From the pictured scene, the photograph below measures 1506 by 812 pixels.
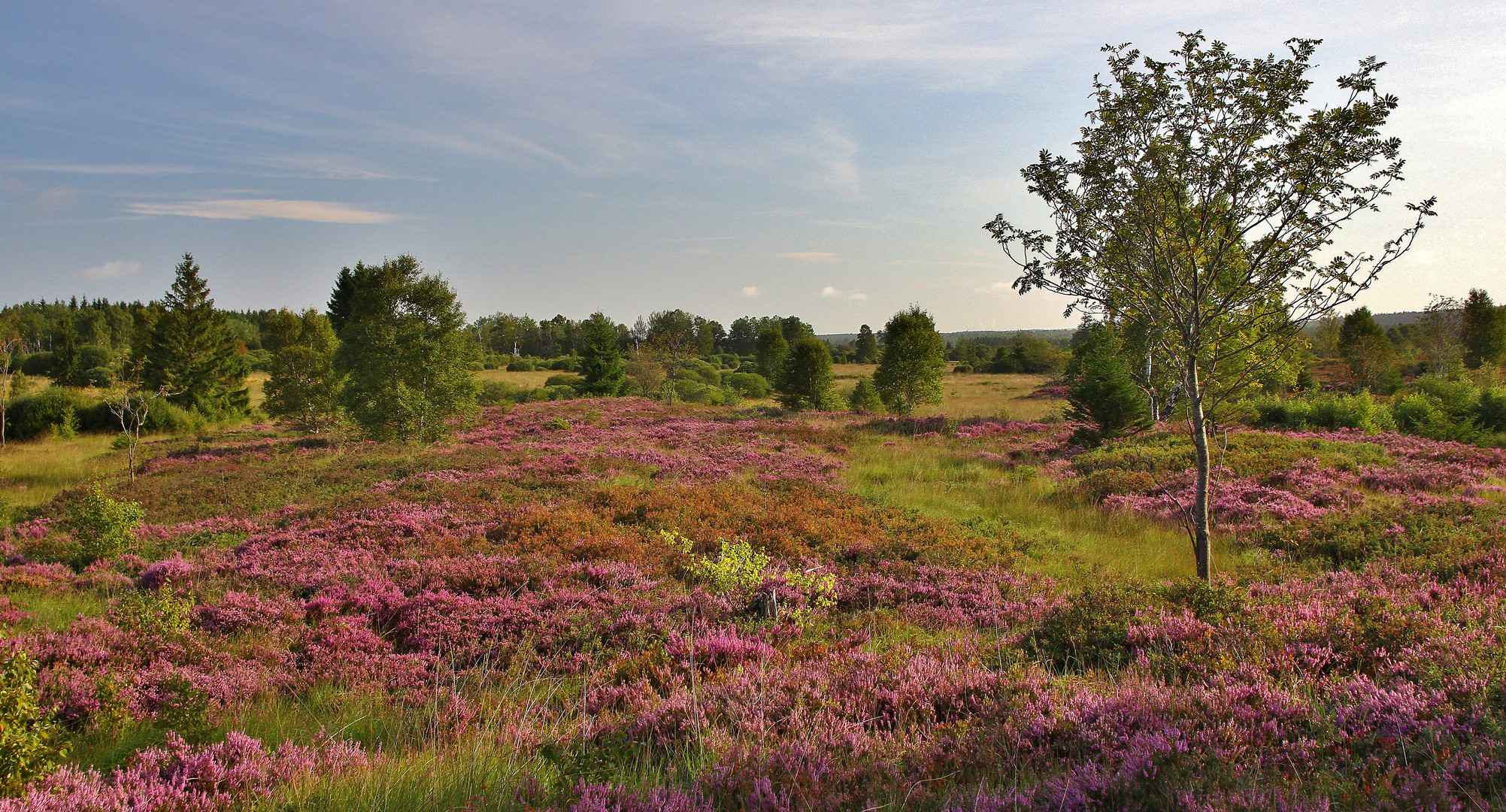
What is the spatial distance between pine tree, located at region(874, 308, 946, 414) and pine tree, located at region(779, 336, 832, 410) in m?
3.88

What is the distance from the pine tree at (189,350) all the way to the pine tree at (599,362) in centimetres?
2044

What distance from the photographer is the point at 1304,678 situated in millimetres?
4156

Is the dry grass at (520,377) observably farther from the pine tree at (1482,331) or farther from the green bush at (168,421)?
the pine tree at (1482,331)

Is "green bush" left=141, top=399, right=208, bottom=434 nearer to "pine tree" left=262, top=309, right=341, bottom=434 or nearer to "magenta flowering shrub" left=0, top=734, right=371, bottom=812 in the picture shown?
"pine tree" left=262, top=309, right=341, bottom=434

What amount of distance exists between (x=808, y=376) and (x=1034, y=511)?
Answer: 87.2 feet

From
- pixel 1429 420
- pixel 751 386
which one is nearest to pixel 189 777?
pixel 1429 420

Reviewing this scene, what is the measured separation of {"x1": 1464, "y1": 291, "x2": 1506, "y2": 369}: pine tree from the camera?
4581 centimetres

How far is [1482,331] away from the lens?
153 feet

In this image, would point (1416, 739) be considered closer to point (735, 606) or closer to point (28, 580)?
point (735, 606)

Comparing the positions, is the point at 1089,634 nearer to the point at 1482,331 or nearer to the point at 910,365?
the point at 910,365

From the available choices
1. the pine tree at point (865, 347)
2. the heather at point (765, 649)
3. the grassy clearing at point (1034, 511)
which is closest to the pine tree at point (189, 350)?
the heather at point (765, 649)

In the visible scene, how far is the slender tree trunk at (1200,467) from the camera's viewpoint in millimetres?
6633

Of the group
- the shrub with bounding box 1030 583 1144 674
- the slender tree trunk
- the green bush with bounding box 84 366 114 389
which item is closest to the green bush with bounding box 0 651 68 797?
the shrub with bounding box 1030 583 1144 674

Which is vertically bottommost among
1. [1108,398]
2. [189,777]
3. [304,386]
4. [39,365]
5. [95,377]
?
[189,777]
